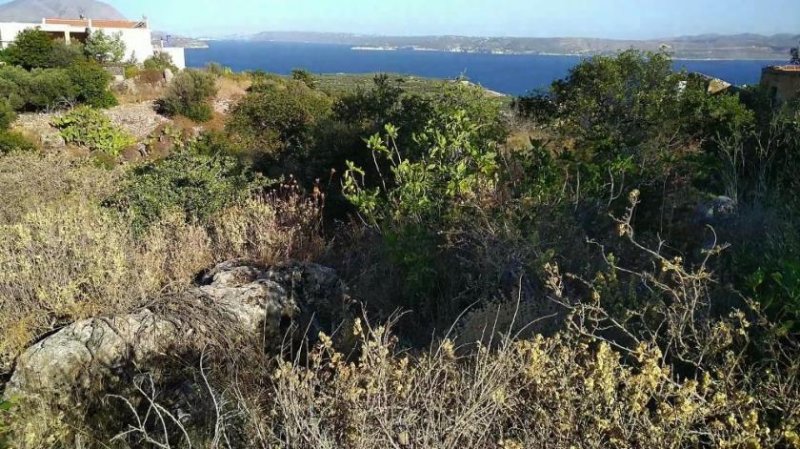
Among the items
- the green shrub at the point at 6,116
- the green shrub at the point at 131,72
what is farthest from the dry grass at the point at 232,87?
the green shrub at the point at 6,116

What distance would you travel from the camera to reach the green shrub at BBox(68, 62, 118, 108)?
813 inches

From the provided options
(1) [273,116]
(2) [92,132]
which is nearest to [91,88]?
(2) [92,132]

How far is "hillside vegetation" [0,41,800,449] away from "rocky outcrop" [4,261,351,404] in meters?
0.02

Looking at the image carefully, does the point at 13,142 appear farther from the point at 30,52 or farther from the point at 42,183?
the point at 30,52

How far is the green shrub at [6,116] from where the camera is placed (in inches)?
680

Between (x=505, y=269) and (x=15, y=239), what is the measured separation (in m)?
3.86

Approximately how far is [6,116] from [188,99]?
510 cm

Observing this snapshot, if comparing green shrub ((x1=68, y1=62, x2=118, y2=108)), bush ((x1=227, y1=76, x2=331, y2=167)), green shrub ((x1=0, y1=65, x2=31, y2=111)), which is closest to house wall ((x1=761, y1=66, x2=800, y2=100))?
bush ((x1=227, y1=76, x2=331, y2=167))

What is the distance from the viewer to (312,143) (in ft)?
27.7

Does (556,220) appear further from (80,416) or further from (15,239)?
(15,239)

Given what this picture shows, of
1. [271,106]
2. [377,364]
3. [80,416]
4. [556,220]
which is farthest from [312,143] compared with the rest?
[271,106]

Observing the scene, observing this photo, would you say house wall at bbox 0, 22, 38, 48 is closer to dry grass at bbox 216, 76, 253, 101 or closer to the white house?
the white house

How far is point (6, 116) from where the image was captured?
687 inches

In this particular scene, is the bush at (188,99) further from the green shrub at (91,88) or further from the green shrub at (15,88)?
the green shrub at (15,88)
